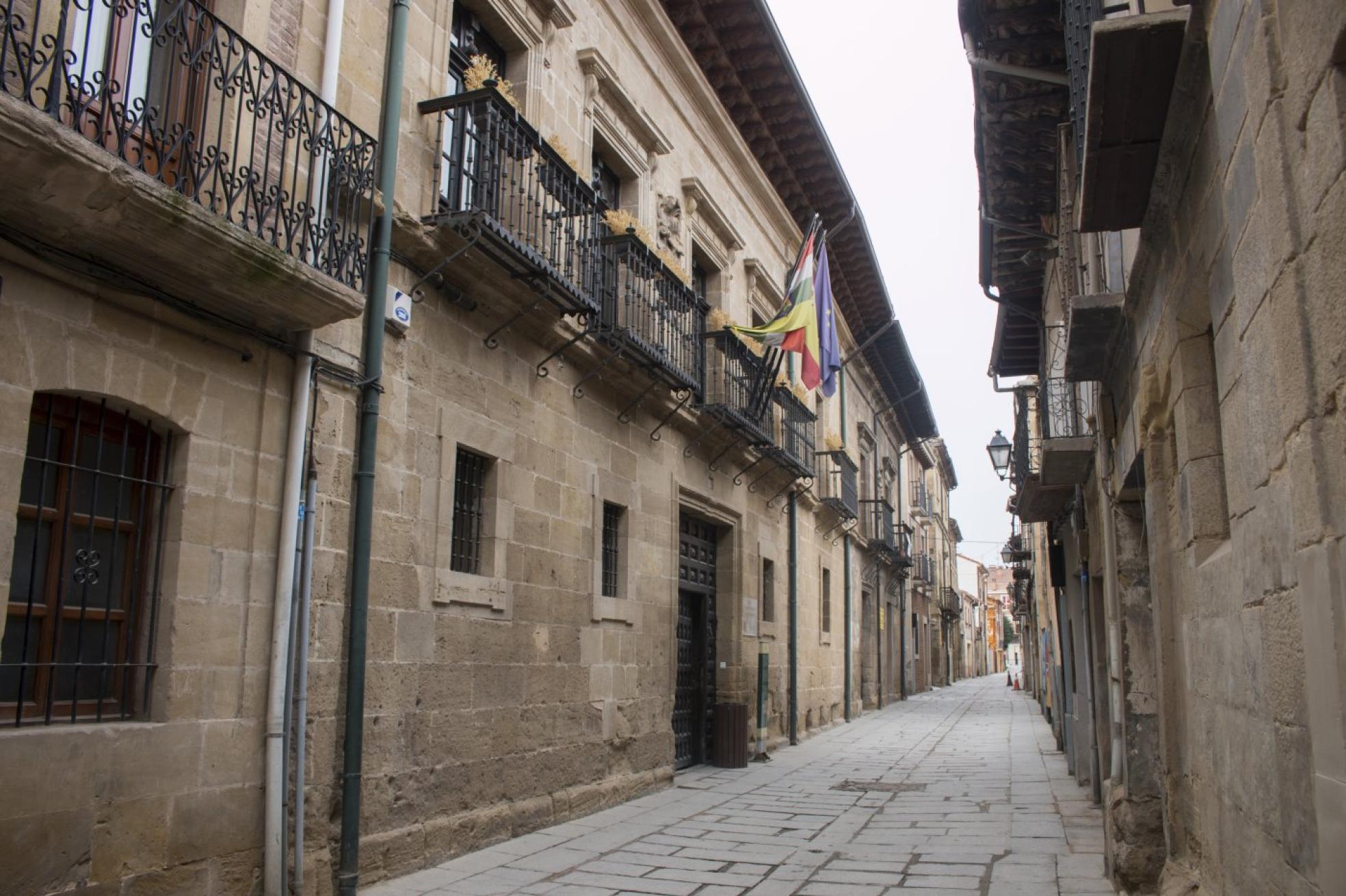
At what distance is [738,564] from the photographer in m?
12.7

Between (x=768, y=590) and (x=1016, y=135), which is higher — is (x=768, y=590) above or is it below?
below

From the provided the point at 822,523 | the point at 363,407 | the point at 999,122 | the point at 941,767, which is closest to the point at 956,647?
the point at 822,523

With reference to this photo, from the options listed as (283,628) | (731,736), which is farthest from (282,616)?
(731,736)

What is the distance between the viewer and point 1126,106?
11.9 ft

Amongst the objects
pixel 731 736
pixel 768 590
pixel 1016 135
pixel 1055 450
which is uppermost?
pixel 1016 135

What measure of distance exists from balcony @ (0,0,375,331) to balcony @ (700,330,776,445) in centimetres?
559

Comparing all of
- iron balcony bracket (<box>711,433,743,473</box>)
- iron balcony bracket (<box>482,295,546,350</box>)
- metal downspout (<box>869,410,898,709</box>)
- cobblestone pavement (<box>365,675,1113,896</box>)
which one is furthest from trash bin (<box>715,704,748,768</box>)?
metal downspout (<box>869,410,898,709</box>)

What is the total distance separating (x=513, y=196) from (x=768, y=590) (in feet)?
26.8

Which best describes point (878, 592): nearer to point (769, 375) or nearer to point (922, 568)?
point (922, 568)

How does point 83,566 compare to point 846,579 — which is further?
point 846,579

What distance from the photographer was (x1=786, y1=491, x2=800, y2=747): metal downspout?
48.0 feet

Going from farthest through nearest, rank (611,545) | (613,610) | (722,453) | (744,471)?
(744,471) < (722,453) < (611,545) < (613,610)

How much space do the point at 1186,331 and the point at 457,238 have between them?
14.6ft

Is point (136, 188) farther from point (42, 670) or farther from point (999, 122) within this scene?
point (999, 122)
